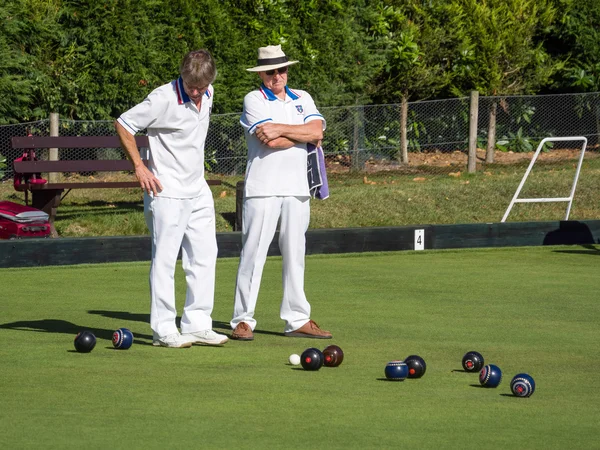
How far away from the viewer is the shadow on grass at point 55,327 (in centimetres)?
646

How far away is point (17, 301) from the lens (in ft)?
25.4

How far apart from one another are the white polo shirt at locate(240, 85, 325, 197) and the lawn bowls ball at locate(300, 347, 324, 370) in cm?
127

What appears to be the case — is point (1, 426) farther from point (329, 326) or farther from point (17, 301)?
point (17, 301)

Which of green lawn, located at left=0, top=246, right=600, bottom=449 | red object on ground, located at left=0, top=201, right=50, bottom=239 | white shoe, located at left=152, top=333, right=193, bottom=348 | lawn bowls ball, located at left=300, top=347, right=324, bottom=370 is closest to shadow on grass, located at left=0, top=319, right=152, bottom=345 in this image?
green lawn, located at left=0, top=246, right=600, bottom=449

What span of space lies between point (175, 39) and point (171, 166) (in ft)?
28.7

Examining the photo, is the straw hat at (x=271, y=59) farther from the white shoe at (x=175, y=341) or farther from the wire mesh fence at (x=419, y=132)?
the wire mesh fence at (x=419, y=132)

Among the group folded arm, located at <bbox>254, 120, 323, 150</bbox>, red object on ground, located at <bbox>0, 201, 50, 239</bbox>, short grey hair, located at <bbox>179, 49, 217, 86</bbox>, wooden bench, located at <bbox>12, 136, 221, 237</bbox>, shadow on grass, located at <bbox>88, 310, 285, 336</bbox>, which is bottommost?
shadow on grass, located at <bbox>88, 310, 285, 336</bbox>

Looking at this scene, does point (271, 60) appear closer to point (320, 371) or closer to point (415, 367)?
point (320, 371)

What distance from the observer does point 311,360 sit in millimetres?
5387

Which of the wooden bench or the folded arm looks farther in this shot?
the wooden bench

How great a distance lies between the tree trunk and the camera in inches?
619

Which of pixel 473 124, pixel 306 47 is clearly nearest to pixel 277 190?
pixel 473 124

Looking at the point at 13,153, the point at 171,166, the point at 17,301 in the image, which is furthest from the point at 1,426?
the point at 13,153

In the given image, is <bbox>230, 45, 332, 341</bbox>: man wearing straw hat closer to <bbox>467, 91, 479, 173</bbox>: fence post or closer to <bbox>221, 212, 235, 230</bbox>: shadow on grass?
<bbox>221, 212, 235, 230</bbox>: shadow on grass
